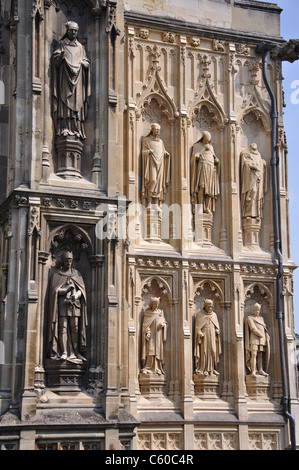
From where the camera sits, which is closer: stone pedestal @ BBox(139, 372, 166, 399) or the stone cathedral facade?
the stone cathedral facade

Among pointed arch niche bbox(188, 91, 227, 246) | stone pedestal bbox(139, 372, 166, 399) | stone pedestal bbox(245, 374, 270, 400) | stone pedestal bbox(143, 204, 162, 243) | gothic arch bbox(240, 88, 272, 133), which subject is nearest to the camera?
stone pedestal bbox(139, 372, 166, 399)

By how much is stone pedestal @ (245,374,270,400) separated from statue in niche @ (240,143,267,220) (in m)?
3.44

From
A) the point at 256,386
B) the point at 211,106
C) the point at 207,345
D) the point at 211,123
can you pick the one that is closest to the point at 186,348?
the point at 207,345

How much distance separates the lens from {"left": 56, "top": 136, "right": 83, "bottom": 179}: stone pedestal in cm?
1725

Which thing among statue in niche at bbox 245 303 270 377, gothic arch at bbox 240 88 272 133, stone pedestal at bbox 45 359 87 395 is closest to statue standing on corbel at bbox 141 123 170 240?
gothic arch at bbox 240 88 272 133

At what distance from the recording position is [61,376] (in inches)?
645

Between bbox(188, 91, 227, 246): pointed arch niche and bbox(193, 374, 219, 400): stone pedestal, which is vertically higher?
bbox(188, 91, 227, 246): pointed arch niche

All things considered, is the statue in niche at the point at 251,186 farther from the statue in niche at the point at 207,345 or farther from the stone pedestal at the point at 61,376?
the stone pedestal at the point at 61,376

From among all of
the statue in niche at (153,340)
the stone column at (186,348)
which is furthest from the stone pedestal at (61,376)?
the stone column at (186,348)

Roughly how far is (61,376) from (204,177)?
222 inches

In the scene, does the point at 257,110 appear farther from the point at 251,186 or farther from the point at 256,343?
the point at 256,343

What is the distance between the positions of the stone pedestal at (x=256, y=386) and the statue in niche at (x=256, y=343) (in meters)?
0.10

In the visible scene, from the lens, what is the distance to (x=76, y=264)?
17.1 metres

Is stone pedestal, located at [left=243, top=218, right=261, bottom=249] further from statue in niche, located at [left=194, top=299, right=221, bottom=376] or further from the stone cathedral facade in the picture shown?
statue in niche, located at [left=194, top=299, right=221, bottom=376]
